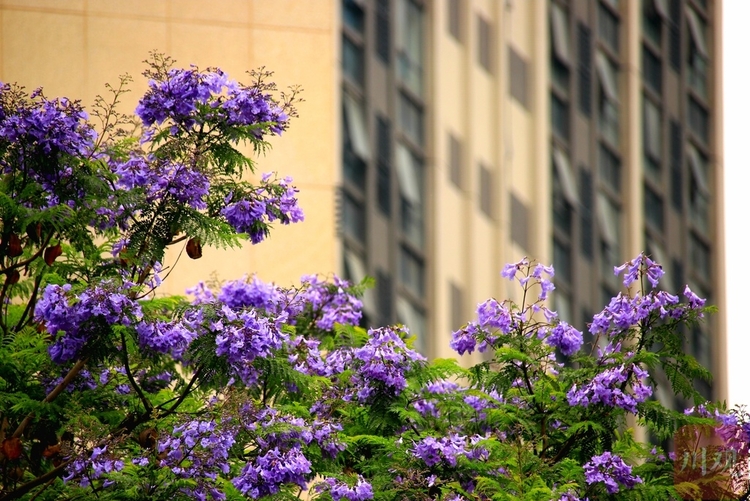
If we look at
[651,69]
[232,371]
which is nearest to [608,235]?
[651,69]

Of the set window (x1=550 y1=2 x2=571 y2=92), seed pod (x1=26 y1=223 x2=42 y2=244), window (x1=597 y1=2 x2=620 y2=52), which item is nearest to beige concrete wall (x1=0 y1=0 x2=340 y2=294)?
window (x1=550 y1=2 x2=571 y2=92)

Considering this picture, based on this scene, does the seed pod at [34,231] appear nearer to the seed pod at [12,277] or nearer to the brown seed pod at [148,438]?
the seed pod at [12,277]

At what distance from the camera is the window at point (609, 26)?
32000 mm

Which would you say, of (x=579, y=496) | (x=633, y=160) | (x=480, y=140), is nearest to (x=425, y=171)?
(x=480, y=140)

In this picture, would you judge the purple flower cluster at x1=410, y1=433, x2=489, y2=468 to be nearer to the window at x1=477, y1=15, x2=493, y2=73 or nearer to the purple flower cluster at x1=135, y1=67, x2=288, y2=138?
the purple flower cluster at x1=135, y1=67, x2=288, y2=138

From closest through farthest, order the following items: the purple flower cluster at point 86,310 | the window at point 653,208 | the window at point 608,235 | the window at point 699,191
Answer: the purple flower cluster at point 86,310
the window at point 608,235
the window at point 653,208
the window at point 699,191

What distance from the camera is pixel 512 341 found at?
31.9ft

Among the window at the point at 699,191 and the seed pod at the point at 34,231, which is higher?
the window at the point at 699,191

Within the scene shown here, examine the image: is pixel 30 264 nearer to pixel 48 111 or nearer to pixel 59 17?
pixel 48 111

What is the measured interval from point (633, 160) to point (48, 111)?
25.0 m

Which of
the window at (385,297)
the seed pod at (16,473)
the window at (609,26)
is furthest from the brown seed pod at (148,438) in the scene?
the window at (609,26)

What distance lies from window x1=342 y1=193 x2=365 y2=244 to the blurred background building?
30 mm

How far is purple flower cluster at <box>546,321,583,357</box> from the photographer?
981 cm

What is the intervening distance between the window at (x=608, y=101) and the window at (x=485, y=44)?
386 centimetres
